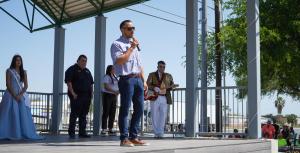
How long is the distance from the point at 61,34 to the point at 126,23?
22.4 ft

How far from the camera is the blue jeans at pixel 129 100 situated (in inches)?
237

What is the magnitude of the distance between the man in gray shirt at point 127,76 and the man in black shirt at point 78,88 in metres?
3.26

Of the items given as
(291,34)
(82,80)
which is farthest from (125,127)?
(291,34)

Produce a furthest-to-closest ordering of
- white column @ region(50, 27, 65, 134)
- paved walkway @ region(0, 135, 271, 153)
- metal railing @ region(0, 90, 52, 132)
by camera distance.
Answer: metal railing @ region(0, 90, 52, 132) < white column @ region(50, 27, 65, 134) < paved walkway @ region(0, 135, 271, 153)

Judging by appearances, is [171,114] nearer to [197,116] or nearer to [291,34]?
[197,116]

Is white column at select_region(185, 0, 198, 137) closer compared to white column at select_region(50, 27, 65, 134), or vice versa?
white column at select_region(185, 0, 198, 137)

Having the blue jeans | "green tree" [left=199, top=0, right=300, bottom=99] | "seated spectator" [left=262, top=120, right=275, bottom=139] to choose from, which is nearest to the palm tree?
"seated spectator" [left=262, top=120, right=275, bottom=139]

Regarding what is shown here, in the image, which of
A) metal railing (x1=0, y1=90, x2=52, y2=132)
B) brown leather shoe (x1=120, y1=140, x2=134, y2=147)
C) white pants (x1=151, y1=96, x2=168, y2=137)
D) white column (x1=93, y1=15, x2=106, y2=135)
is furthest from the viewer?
metal railing (x1=0, y1=90, x2=52, y2=132)

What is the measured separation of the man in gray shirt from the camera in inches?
234

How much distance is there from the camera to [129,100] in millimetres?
6012

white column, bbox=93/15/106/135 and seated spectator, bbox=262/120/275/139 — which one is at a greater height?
white column, bbox=93/15/106/135

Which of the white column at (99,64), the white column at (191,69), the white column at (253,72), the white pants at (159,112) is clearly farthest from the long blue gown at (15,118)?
the white column at (253,72)

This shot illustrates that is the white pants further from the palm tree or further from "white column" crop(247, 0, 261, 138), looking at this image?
the palm tree

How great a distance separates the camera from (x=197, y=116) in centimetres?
938
